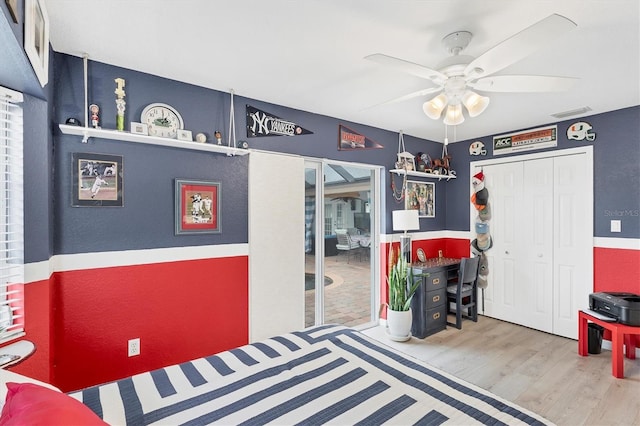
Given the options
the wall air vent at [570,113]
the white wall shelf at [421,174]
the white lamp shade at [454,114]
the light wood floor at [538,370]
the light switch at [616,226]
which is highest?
the wall air vent at [570,113]

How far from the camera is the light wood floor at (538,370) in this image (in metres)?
2.21

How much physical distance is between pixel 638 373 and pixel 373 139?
3.32 meters

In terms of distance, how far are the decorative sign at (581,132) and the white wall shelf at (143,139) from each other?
11.6ft

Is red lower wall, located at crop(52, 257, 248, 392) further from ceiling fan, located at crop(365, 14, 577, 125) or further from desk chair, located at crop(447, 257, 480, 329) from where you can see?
desk chair, located at crop(447, 257, 480, 329)

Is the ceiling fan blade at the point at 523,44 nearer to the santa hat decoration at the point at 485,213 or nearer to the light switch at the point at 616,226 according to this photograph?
the light switch at the point at 616,226

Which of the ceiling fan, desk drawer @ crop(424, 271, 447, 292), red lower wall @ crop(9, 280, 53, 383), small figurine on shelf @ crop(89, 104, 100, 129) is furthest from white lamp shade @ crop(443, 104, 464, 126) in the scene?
red lower wall @ crop(9, 280, 53, 383)

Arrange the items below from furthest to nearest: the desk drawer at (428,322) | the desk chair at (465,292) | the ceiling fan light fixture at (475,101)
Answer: the desk chair at (465,292)
the desk drawer at (428,322)
the ceiling fan light fixture at (475,101)

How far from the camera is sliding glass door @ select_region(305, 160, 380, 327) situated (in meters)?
3.39

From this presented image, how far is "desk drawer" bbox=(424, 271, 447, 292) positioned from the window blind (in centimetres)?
342

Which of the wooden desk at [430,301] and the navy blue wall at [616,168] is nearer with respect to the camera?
the navy blue wall at [616,168]

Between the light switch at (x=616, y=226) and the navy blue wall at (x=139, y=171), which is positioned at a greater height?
the navy blue wall at (x=139, y=171)

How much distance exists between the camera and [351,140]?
359 centimetres

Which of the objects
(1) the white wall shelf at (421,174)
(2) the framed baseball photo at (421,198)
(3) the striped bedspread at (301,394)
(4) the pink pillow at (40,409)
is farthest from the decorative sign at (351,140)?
(4) the pink pillow at (40,409)

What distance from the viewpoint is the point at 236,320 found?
108 inches
